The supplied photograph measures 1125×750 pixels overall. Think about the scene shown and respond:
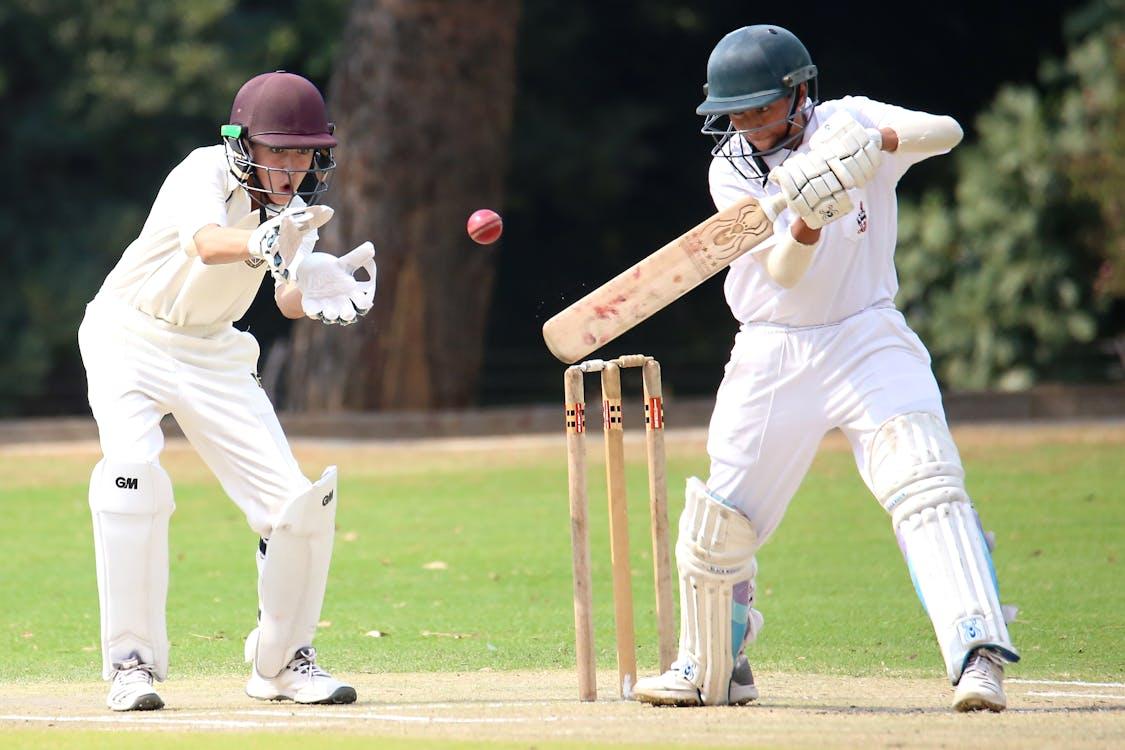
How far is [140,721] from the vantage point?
4.17 meters

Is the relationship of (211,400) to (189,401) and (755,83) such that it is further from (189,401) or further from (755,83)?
(755,83)

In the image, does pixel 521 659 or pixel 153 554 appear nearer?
pixel 153 554

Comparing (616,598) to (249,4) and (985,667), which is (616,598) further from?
(249,4)

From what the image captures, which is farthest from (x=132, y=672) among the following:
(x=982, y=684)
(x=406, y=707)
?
(x=982, y=684)

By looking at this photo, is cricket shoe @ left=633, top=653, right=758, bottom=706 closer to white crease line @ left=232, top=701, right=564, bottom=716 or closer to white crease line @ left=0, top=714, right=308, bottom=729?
white crease line @ left=232, top=701, right=564, bottom=716

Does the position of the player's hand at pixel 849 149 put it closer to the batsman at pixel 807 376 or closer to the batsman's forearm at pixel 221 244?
the batsman at pixel 807 376

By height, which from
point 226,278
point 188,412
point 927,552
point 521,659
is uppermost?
Answer: point 226,278

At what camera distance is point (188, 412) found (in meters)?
4.52

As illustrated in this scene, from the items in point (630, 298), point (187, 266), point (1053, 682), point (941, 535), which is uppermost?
point (187, 266)

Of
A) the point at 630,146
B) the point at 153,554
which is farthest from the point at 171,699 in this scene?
Result: the point at 630,146

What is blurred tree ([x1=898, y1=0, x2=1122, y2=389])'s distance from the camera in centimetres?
1502

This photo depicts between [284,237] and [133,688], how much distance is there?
3.62 ft

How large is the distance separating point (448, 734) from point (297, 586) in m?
0.81

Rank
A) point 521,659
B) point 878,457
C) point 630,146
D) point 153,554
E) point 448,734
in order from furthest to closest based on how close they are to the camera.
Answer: point 630,146 < point 521,659 < point 153,554 < point 878,457 < point 448,734
